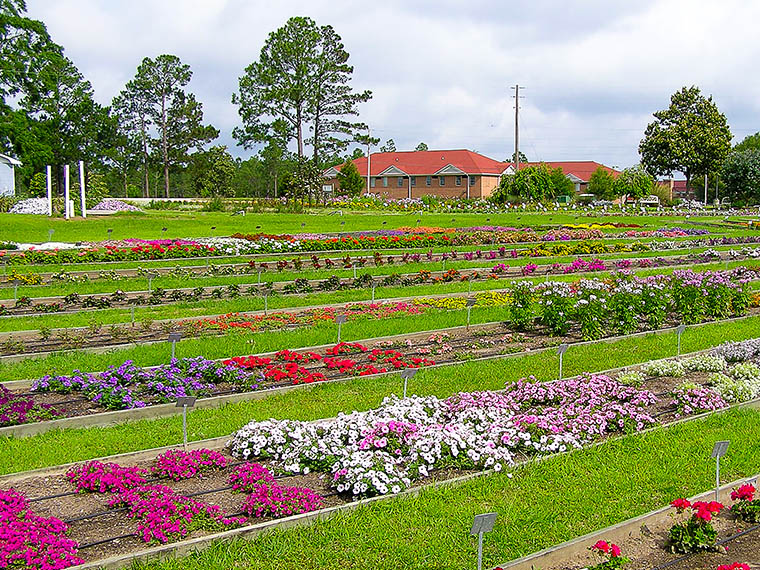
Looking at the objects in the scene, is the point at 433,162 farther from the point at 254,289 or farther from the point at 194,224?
the point at 254,289

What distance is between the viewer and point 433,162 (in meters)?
80.8

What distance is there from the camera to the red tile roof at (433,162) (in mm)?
78688

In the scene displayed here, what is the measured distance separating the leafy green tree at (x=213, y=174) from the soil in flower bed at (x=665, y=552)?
70008 millimetres

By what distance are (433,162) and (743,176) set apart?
32.5 meters

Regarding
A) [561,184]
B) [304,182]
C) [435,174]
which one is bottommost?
[304,182]

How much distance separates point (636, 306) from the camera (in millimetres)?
13195

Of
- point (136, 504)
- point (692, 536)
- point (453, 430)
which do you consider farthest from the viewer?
point (453, 430)

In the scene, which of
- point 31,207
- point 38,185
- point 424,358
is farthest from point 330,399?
point 38,185

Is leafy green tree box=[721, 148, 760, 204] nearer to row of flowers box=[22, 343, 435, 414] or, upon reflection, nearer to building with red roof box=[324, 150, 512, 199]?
building with red roof box=[324, 150, 512, 199]

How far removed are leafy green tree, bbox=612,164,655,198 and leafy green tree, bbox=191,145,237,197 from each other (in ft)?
124

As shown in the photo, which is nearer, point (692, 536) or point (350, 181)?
point (692, 536)

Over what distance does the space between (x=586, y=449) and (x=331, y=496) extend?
281 cm

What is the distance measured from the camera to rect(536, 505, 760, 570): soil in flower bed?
555 centimetres

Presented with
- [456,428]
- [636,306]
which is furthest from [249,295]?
[456,428]
